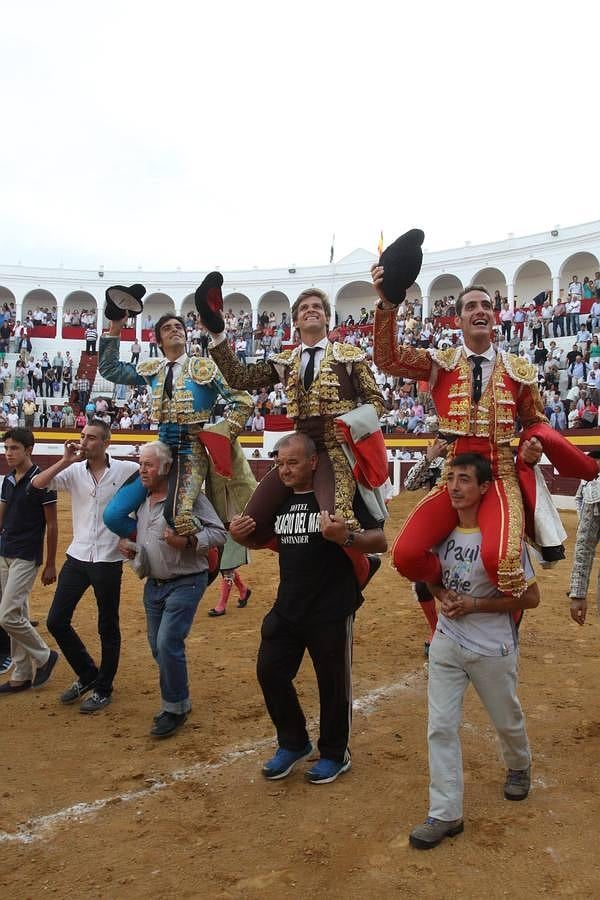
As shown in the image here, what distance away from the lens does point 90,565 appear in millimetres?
4246

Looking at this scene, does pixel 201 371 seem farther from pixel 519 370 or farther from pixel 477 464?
pixel 477 464

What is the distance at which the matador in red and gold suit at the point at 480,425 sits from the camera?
297 centimetres

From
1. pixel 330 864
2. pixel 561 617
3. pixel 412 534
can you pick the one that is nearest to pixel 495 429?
pixel 412 534

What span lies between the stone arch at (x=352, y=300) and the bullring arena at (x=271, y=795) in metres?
30.2

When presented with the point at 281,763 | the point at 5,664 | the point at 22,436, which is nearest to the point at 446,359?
the point at 281,763

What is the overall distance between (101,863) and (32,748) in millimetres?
1254

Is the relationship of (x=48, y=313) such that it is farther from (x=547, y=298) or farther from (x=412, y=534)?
(x=412, y=534)

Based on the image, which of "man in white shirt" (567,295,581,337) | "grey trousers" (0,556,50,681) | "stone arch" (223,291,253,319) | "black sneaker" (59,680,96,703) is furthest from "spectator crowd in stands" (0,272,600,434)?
"black sneaker" (59,680,96,703)

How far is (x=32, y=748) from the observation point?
3.69 meters

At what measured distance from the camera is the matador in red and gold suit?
Answer: 2.97 metres

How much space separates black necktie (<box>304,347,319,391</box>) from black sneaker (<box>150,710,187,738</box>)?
179 centimetres

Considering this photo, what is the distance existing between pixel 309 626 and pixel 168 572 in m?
1.01

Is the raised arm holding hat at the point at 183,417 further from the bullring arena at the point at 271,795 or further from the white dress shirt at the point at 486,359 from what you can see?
the white dress shirt at the point at 486,359

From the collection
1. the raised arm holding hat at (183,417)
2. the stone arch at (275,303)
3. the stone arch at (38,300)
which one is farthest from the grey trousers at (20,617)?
the stone arch at (38,300)
